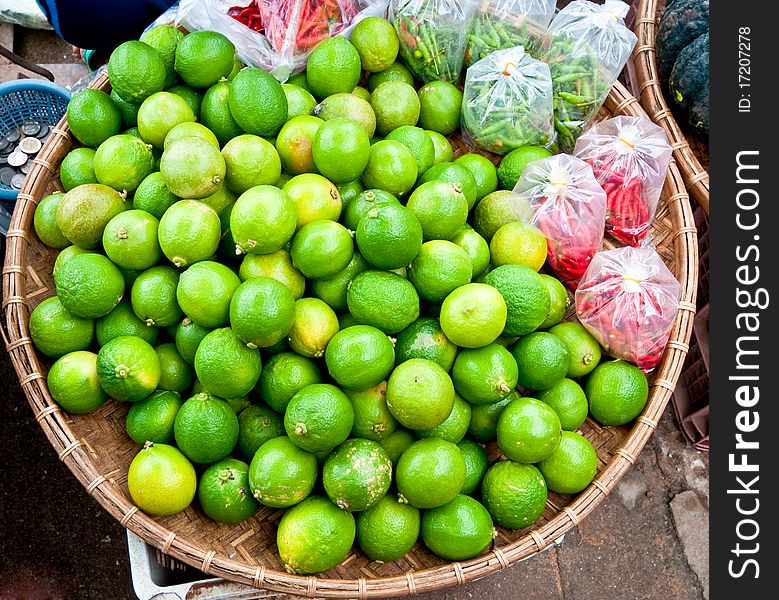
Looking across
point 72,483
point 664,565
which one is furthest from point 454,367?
point 72,483

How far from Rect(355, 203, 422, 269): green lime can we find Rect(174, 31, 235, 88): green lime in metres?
0.71

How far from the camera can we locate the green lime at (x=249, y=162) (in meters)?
1.82

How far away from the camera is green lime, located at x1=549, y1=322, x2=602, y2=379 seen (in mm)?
1929

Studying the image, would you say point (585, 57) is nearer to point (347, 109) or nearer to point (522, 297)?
point (347, 109)

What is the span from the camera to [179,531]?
5.67 ft

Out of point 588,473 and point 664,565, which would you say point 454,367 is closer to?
point 588,473

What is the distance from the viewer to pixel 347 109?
6.57 ft

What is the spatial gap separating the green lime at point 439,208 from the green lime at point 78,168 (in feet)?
3.09

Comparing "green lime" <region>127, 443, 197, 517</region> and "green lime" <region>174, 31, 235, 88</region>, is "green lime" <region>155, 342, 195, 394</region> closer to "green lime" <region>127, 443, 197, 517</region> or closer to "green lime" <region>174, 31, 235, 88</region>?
"green lime" <region>127, 443, 197, 517</region>

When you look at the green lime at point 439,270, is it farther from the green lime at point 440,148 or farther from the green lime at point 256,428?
the green lime at point 256,428

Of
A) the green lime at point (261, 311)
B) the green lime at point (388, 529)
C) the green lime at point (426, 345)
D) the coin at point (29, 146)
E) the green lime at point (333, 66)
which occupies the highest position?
the green lime at point (333, 66)

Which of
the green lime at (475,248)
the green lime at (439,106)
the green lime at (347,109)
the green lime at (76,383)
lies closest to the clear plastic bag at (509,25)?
the green lime at (439,106)

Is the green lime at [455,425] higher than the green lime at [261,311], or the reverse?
the green lime at [261,311]

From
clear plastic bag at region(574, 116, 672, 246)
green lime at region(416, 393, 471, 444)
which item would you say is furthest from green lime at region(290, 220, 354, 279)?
clear plastic bag at region(574, 116, 672, 246)
